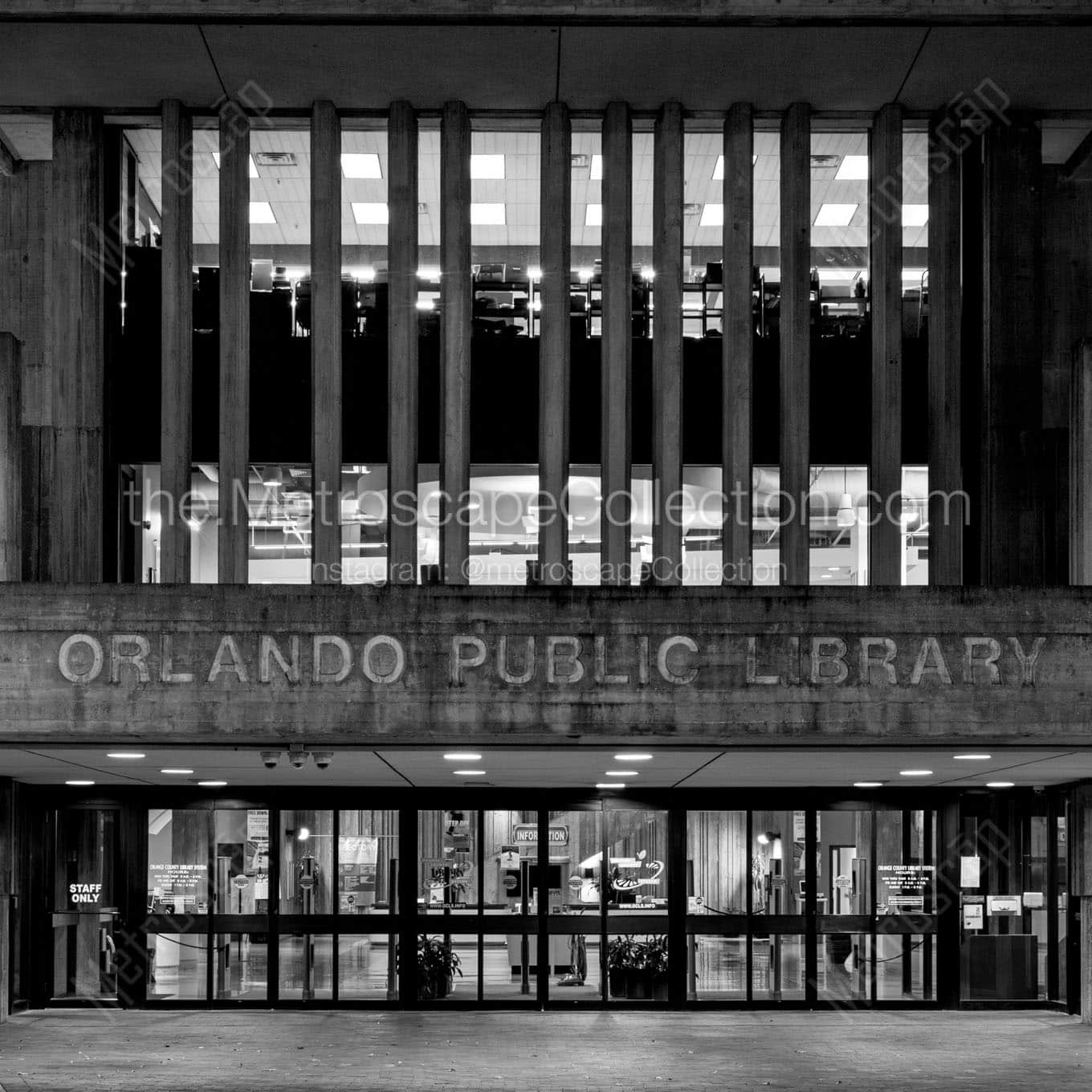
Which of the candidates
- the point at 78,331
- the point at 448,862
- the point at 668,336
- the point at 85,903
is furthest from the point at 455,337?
the point at 85,903

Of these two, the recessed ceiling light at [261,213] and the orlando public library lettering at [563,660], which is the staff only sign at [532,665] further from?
the recessed ceiling light at [261,213]

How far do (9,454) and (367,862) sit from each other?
7773 mm

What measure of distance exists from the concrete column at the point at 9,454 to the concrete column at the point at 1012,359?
12.2 metres

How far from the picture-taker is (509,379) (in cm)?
2048

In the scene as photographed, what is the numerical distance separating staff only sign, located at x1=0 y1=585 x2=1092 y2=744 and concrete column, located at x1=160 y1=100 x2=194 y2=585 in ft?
23.0

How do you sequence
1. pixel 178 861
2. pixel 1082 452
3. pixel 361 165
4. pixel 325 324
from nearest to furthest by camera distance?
pixel 1082 452 < pixel 325 324 < pixel 178 861 < pixel 361 165

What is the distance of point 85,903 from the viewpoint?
20.2m

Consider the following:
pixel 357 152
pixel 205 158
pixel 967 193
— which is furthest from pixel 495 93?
pixel 967 193

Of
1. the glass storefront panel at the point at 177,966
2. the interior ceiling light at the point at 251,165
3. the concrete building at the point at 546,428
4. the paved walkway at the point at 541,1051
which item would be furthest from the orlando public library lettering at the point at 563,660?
the interior ceiling light at the point at 251,165

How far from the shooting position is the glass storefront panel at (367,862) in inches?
792

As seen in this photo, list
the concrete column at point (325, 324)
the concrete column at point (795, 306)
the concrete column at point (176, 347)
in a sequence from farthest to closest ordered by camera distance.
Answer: the concrete column at point (325, 324) → the concrete column at point (795, 306) → the concrete column at point (176, 347)

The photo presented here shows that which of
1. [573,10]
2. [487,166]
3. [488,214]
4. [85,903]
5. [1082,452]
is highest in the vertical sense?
[573,10]

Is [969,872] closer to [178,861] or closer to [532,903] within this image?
[532,903]

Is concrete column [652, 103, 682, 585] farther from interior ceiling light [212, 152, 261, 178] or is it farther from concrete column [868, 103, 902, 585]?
interior ceiling light [212, 152, 261, 178]
